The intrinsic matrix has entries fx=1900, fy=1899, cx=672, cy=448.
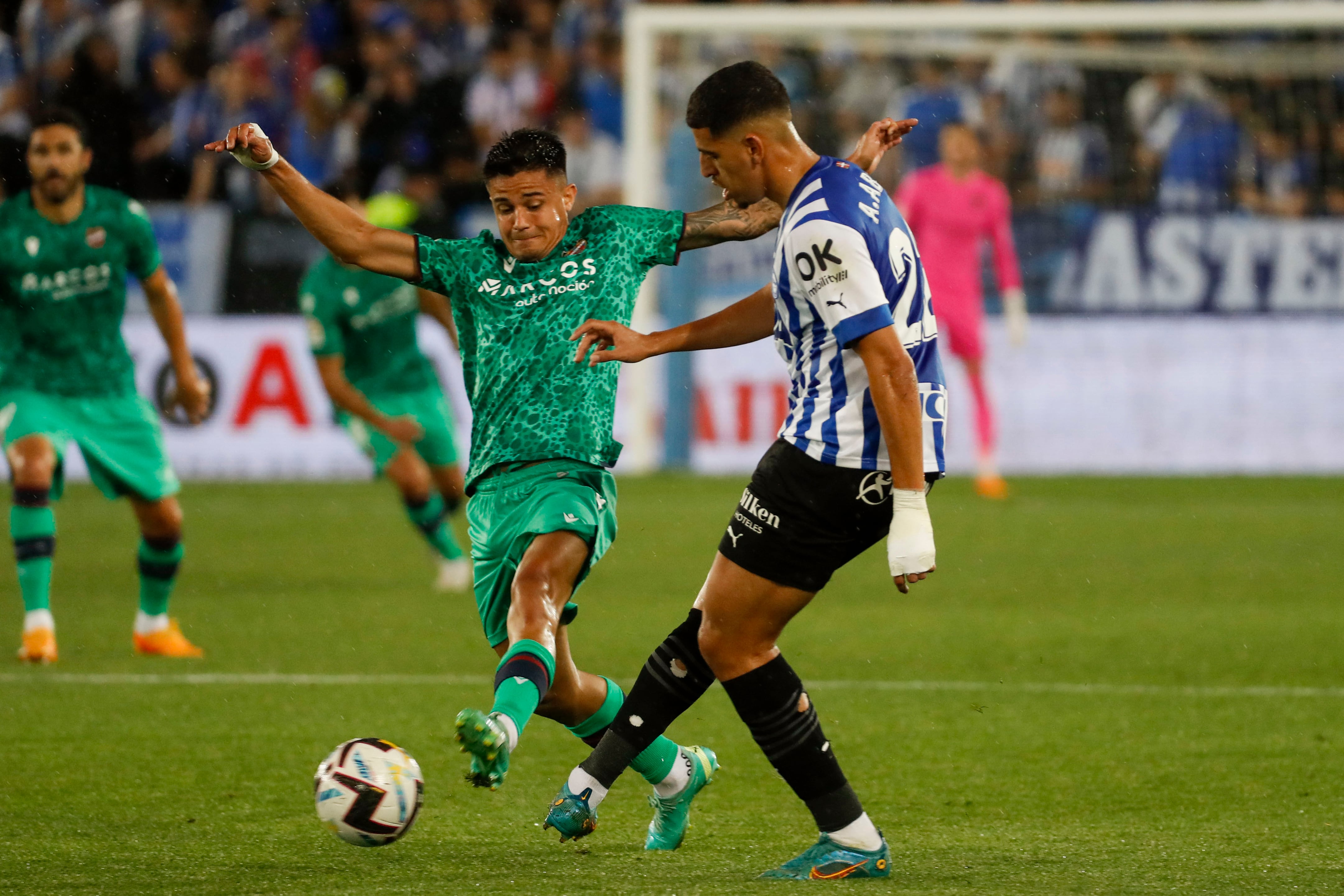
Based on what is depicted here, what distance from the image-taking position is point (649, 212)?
5262 mm

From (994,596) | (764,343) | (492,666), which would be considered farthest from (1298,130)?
(492,666)

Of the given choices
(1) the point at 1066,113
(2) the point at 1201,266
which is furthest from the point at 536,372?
(1) the point at 1066,113

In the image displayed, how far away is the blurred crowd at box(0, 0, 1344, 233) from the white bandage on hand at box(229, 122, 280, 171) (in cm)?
1115

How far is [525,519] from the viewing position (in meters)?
4.81

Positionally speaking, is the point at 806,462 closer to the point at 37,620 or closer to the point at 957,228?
the point at 37,620

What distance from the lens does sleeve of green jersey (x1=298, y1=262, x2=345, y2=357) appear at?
10.1 metres

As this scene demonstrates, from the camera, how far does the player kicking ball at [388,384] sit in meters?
10.0

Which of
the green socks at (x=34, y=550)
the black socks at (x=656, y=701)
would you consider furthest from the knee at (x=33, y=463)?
the black socks at (x=656, y=701)

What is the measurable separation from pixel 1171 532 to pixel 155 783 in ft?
26.0

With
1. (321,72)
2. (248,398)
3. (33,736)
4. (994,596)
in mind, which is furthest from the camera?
(321,72)

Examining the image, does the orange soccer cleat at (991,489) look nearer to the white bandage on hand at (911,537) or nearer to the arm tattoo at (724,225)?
the arm tattoo at (724,225)

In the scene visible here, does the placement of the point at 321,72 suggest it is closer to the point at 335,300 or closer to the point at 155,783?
the point at 335,300

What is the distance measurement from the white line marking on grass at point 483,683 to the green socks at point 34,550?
1.29ft

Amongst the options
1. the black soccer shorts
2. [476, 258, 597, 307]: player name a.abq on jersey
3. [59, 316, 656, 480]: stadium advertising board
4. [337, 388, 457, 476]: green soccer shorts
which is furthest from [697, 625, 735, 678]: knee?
[59, 316, 656, 480]: stadium advertising board
